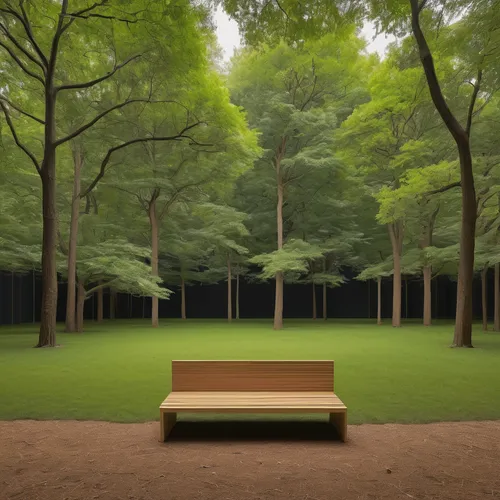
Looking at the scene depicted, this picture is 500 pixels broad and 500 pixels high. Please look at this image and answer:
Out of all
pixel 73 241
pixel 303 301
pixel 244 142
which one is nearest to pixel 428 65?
pixel 244 142

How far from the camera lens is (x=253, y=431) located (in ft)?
19.0

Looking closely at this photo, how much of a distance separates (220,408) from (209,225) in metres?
22.8

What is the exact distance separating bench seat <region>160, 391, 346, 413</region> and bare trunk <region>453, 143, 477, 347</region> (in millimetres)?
10237

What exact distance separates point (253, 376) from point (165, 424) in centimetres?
107

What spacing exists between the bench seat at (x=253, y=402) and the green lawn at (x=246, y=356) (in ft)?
3.63

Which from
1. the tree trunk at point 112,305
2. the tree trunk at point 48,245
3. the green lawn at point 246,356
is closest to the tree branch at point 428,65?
the green lawn at point 246,356

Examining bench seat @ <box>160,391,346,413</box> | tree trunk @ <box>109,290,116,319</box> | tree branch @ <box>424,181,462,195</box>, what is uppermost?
tree branch @ <box>424,181,462,195</box>

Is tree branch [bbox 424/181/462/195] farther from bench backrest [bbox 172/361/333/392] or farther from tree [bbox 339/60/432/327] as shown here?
Answer: bench backrest [bbox 172/361/333/392]

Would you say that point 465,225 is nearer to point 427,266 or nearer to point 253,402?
point 427,266

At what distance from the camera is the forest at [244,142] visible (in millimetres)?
13781

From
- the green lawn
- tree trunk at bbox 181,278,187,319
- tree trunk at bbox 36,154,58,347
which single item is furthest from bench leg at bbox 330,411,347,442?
tree trunk at bbox 181,278,187,319

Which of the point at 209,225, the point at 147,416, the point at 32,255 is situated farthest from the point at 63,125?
the point at 147,416

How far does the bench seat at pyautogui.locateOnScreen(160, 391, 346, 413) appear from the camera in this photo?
5102 mm

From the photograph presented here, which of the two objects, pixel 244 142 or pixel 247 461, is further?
pixel 244 142
